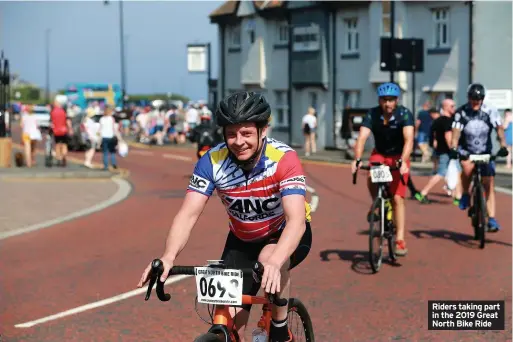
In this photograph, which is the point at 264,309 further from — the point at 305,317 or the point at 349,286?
the point at 349,286

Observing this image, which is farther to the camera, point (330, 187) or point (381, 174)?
point (330, 187)

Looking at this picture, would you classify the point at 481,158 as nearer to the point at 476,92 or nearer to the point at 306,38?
the point at 476,92

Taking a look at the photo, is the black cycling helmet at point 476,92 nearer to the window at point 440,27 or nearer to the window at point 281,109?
the window at point 440,27

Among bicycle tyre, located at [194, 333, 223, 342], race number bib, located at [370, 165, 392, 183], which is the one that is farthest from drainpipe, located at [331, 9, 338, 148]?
bicycle tyre, located at [194, 333, 223, 342]

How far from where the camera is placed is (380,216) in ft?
33.0

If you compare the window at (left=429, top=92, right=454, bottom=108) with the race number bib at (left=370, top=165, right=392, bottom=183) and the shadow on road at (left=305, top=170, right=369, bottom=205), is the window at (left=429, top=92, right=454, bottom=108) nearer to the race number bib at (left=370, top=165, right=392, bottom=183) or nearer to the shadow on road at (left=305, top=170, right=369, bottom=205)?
the shadow on road at (left=305, top=170, right=369, bottom=205)

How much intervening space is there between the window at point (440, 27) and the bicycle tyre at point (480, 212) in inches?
1013

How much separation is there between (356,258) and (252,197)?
5978mm

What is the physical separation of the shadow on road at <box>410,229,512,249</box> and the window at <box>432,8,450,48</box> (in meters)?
24.3

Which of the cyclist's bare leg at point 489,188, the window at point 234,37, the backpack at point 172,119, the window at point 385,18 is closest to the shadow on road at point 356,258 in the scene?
the cyclist's bare leg at point 489,188

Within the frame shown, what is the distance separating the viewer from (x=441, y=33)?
36812mm

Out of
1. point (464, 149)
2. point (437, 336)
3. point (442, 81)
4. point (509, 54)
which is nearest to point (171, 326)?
point (437, 336)

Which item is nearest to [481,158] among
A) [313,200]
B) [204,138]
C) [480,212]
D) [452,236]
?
[480,212]

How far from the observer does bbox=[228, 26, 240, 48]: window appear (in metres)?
51.5
